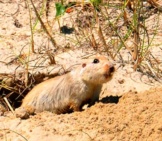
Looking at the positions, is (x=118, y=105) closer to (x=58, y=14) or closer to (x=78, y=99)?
(x=78, y=99)

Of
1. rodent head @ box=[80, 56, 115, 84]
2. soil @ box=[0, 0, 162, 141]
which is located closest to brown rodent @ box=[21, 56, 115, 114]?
rodent head @ box=[80, 56, 115, 84]

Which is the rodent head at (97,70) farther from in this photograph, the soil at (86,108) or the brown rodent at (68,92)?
the soil at (86,108)

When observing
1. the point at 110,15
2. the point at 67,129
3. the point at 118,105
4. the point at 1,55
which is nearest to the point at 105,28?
the point at 110,15

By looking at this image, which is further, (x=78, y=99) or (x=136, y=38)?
(x=136, y=38)

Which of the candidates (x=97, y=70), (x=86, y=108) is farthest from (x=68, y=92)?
(x=97, y=70)

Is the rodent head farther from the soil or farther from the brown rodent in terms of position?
the soil

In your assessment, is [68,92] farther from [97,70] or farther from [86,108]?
[97,70]

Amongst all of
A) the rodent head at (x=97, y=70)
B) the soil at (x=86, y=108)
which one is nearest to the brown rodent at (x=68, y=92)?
the rodent head at (x=97, y=70)
